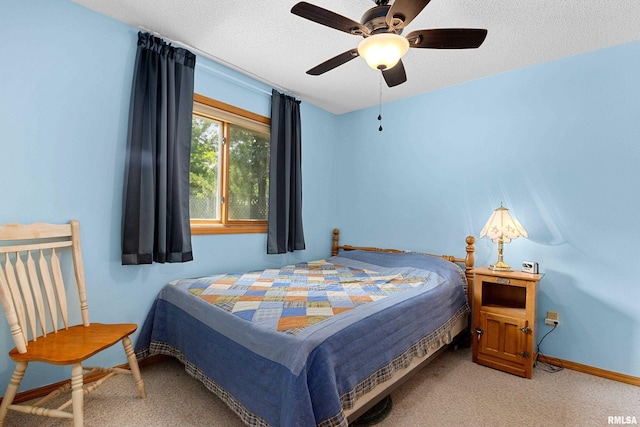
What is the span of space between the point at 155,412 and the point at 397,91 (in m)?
3.46

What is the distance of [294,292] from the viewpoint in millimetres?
2170

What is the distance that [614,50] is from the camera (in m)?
2.40

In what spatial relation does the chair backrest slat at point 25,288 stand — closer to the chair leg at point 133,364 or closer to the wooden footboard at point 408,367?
the chair leg at point 133,364

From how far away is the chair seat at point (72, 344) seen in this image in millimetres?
1479

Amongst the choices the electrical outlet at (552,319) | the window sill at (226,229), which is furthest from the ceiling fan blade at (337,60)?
the electrical outlet at (552,319)

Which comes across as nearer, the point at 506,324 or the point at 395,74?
the point at 395,74

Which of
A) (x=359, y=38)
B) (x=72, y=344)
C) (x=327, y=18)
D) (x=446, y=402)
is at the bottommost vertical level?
(x=446, y=402)

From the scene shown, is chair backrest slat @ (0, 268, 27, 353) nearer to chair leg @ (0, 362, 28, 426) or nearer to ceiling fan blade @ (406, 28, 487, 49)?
chair leg @ (0, 362, 28, 426)

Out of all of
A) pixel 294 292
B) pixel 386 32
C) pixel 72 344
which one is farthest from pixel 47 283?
pixel 386 32

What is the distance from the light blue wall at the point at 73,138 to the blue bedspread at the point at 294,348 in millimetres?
341

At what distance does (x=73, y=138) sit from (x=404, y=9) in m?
2.20

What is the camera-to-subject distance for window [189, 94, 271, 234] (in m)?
2.81

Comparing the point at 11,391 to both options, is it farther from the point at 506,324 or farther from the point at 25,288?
the point at 506,324

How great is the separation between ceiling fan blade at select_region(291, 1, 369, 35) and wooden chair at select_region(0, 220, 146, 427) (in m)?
1.88
